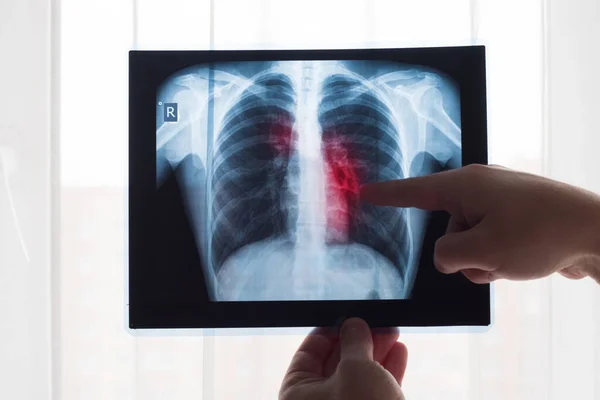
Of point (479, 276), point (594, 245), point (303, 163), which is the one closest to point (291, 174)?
point (303, 163)

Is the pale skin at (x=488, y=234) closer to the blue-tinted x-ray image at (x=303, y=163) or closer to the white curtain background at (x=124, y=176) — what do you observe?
the blue-tinted x-ray image at (x=303, y=163)

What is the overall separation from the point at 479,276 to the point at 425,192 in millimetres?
156

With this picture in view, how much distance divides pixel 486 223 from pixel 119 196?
942 mm

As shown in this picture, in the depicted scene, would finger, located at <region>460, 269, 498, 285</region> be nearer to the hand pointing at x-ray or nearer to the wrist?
the hand pointing at x-ray

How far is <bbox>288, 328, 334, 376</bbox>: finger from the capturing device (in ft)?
2.69

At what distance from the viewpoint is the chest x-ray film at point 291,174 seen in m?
0.82

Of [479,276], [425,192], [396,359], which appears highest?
[425,192]

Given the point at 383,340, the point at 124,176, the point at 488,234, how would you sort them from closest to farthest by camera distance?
the point at 488,234 → the point at 383,340 → the point at 124,176

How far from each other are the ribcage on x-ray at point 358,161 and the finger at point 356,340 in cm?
11

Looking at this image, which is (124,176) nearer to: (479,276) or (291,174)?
(291,174)

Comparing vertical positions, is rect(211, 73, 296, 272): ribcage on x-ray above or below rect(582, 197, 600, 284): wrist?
above

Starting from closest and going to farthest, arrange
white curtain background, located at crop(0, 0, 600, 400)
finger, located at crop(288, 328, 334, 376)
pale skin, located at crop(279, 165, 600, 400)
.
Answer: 1. pale skin, located at crop(279, 165, 600, 400)
2. finger, located at crop(288, 328, 334, 376)
3. white curtain background, located at crop(0, 0, 600, 400)

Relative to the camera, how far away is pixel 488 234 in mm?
714

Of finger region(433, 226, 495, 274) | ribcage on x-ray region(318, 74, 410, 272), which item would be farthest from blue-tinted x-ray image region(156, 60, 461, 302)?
finger region(433, 226, 495, 274)
